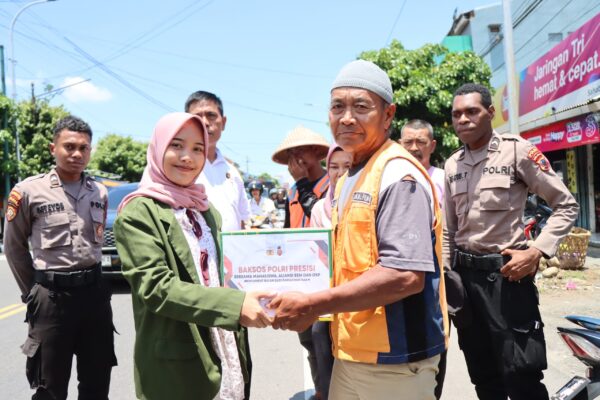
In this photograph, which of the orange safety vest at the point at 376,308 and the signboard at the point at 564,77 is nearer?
the orange safety vest at the point at 376,308

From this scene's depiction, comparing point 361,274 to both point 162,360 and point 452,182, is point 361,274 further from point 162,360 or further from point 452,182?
point 452,182

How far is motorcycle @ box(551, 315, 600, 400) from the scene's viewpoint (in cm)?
234

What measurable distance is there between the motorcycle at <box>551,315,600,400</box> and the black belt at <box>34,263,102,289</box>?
2853 mm

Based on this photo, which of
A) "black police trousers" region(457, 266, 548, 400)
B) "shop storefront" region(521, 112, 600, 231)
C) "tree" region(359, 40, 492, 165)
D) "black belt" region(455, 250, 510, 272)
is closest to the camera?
"black police trousers" region(457, 266, 548, 400)

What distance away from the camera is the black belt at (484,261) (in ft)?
8.89

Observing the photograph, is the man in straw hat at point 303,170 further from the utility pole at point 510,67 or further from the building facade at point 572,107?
the building facade at point 572,107

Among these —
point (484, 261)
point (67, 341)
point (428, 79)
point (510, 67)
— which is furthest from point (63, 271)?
point (428, 79)

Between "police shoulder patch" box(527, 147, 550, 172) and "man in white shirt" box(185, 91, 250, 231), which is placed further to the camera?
"man in white shirt" box(185, 91, 250, 231)

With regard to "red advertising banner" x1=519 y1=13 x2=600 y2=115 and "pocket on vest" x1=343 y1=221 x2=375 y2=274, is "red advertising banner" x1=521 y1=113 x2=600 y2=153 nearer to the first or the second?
"red advertising banner" x1=519 y1=13 x2=600 y2=115

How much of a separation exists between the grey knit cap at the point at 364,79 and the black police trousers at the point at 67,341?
7.53 feet

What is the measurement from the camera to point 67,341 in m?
3.00

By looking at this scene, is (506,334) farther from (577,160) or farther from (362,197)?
(577,160)

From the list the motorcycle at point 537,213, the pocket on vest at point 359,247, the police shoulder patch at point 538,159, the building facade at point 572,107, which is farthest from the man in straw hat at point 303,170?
the building facade at point 572,107

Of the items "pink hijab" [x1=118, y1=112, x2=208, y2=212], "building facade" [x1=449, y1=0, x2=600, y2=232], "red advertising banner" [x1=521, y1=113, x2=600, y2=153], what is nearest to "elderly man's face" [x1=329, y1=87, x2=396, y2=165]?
"pink hijab" [x1=118, y1=112, x2=208, y2=212]
